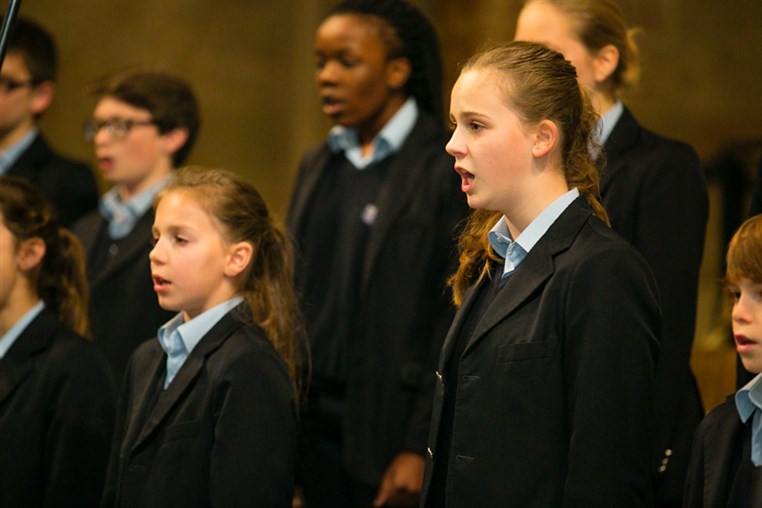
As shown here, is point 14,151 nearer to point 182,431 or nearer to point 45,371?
point 45,371

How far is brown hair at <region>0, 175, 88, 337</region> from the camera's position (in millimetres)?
3854

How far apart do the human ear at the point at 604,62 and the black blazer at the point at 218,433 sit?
121 cm

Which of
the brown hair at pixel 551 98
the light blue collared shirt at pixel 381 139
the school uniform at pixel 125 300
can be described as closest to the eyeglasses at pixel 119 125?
the school uniform at pixel 125 300

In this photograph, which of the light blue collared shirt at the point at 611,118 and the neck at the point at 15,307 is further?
the neck at the point at 15,307

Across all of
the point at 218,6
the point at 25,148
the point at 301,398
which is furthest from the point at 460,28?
the point at 301,398

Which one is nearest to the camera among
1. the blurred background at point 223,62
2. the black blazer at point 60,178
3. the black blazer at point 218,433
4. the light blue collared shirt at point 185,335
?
the black blazer at point 218,433

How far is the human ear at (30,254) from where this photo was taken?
3.82 m

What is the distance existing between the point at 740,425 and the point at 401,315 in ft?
4.86

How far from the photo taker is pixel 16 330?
372cm

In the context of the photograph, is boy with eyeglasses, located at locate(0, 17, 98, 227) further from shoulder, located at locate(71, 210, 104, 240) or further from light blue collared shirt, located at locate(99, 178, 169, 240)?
light blue collared shirt, located at locate(99, 178, 169, 240)

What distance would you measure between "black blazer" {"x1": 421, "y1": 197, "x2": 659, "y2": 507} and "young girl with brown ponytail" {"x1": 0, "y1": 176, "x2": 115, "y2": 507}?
4.19 ft

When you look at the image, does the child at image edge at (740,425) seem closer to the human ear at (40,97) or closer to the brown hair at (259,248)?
the brown hair at (259,248)

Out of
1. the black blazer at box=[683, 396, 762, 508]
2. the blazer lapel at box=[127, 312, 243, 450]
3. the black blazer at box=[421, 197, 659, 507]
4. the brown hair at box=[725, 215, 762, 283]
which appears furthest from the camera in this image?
the blazer lapel at box=[127, 312, 243, 450]

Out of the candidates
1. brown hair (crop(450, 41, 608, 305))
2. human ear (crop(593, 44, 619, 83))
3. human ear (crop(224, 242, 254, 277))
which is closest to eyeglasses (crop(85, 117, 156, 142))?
human ear (crop(224, 242, 254, 277))
